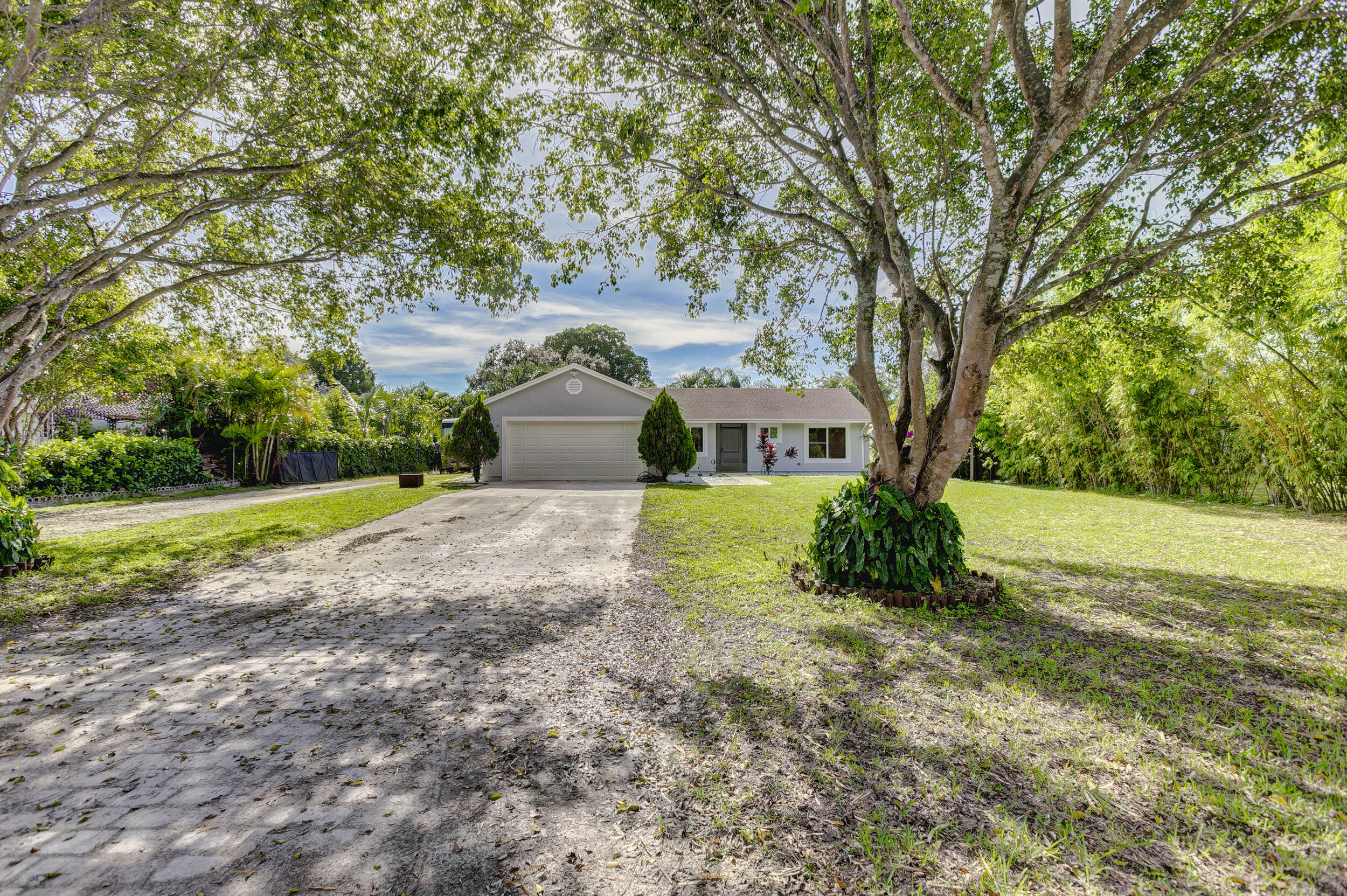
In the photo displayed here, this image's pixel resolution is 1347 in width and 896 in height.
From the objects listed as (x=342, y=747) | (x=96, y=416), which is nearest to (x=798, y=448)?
(x=342, y=747)

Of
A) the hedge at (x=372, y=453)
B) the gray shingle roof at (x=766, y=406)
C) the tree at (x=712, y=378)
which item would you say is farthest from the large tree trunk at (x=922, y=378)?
the tree at (x=712, y=378)

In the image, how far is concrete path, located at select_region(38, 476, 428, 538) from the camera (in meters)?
8.70

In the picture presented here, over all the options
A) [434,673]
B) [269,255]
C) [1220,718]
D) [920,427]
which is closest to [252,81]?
[269,255]

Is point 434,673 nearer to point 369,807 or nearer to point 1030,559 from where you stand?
point 369,807

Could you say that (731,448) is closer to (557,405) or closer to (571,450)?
(571,450)

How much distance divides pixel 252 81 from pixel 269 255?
8.70 ft

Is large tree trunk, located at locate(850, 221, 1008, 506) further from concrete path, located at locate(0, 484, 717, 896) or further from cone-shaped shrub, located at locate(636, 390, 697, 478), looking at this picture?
cone-shaped shrub, located at locate(636, 390, 697, 478)

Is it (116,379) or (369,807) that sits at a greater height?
(116,379)

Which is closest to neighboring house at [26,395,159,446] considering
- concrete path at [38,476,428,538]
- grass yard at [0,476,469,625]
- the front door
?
concrete path at [38,476,428,538]

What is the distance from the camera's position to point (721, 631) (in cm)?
405

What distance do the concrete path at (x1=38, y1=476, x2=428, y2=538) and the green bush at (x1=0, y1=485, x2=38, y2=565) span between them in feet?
8.53

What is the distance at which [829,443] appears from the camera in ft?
73.3

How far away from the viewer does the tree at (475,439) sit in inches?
640

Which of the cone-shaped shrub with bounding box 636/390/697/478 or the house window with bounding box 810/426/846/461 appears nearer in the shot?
the cone-shaped shrub with bounding box 636/390/697/478
